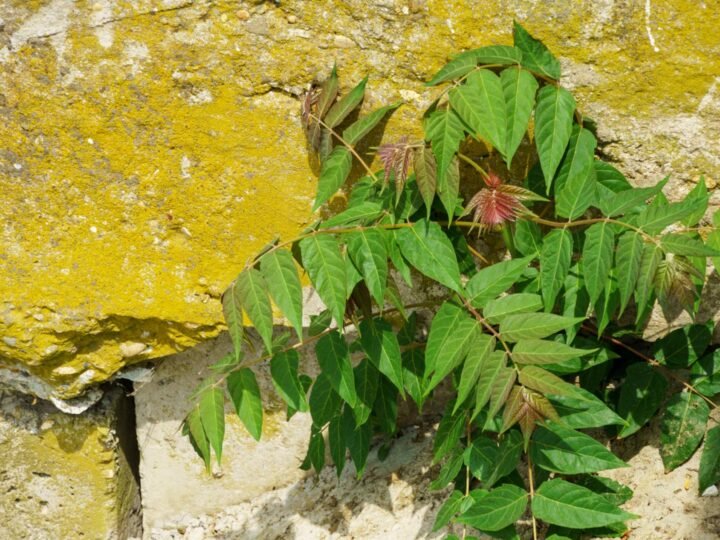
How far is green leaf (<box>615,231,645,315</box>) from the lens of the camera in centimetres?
216

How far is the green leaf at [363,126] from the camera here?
8.55 ft

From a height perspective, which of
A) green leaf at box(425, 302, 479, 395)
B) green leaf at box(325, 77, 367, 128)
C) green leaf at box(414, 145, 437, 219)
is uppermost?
green leaf at box(325, 77, 367, 128)

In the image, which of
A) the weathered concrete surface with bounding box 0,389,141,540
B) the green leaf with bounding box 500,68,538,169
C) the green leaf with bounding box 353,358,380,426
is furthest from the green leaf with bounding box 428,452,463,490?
the weathered concrete surface with bounding box 0,389,141,540

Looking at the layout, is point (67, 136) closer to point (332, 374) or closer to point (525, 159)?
point (332, 374)

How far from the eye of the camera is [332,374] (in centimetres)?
232

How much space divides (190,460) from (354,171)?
133 centimetres

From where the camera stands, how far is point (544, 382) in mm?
2062

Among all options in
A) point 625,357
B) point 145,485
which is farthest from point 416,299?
point 145,485

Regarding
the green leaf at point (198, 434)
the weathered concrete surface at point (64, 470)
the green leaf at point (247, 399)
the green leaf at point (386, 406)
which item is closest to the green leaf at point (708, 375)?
the green leaf at point (386, 406)

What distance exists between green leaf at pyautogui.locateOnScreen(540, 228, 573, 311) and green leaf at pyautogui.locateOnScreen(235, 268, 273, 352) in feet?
2.25

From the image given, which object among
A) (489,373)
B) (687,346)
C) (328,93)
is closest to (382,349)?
(489,373)

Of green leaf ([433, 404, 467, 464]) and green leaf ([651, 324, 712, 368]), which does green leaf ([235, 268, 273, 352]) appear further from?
green leaf ([651, 324, 712, 368])

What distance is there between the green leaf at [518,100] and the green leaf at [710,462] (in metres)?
0.92

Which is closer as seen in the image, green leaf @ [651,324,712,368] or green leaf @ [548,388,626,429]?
green leaf @ [548,388,626,429]
